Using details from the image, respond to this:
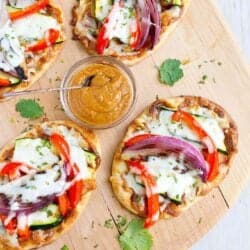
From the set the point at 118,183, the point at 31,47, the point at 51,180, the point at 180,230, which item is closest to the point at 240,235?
the point at 180,230

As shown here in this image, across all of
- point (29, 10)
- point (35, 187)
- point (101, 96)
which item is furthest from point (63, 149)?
point (29, 10)

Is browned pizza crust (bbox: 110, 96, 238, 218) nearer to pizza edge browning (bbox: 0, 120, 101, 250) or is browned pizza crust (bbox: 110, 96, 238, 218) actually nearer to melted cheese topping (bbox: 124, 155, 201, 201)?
melted cheese topping (bbox: 124, 155, 201, 201)

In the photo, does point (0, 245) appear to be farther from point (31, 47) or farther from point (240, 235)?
point (240, 235)

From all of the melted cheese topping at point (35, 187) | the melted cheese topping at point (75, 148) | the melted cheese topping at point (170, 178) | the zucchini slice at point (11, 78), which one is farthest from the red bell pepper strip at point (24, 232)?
the zucchini slice at point (11, 78)

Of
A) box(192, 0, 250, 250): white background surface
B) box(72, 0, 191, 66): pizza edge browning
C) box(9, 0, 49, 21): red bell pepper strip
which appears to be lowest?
box(192, 0, 250, 250): white background surface

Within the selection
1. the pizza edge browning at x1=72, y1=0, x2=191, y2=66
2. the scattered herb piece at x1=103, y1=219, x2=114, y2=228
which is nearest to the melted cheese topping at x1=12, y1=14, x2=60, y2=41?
the pizza edge browning at x1=72, y1=0, x2=191, y2=66

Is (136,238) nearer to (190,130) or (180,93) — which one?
(190,130)

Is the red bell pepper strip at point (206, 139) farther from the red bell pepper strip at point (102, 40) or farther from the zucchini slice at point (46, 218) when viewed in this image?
the zucchini slice at point (46, 218)
